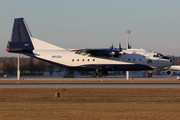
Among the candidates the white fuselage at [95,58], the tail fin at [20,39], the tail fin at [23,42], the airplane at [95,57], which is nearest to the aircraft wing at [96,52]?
the airplane at [95,57]

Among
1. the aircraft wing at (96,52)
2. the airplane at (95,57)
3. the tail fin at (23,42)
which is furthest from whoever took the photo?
the tail fin at (23,42)

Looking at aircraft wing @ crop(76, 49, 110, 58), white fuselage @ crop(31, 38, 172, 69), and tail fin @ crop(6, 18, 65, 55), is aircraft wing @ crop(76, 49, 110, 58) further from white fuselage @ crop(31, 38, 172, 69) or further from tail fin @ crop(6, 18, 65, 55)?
tail fin @ crop(6, 18, 65, 55)

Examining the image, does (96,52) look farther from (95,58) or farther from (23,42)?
(23,42)

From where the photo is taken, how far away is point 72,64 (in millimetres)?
47000

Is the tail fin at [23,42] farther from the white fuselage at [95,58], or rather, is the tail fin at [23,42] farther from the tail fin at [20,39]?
the white fuselage at [95,58]

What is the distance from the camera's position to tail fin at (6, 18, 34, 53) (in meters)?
48.4

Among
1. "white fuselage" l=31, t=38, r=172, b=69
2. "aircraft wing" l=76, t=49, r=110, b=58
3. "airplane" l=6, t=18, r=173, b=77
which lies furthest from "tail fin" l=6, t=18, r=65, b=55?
"aircraft wing" l=76, t=49, r=110, b=58

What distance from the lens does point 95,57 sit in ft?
153

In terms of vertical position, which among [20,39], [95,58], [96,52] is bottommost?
[95,58]

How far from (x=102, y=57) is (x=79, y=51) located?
13.9 ft

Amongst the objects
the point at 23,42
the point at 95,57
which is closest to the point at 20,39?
the point at 23,42

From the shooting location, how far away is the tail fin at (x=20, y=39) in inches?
1907

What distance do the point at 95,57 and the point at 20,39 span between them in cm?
1470
